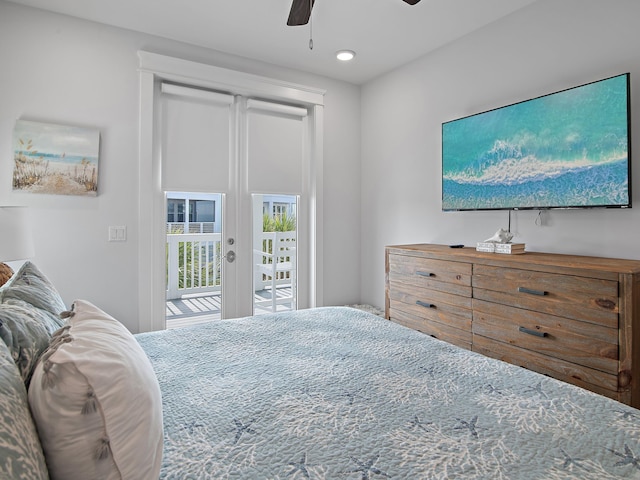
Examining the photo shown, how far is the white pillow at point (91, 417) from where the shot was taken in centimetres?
64

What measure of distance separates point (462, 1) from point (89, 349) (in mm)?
2967

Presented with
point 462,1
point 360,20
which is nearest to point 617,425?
point 462,1

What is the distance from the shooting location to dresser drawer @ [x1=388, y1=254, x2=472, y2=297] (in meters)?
2.48

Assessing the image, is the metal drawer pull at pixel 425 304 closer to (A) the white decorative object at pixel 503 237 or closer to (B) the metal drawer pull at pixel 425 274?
(B) the metal drawer pull at pixel 425 274

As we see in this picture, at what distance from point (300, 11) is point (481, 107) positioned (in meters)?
1.69

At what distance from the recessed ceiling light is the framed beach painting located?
2111 millimetres

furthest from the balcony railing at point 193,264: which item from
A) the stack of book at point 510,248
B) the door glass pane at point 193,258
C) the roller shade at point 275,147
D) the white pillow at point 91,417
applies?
the white pillow at point 91,417

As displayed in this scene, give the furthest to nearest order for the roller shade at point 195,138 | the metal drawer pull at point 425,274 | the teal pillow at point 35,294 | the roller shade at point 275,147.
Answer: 1. the roller shade at point 275,147
2. the roller shade at point 195,138
3. the metal drawer pull at point 425,274
4. the teal pillow at point 35,294

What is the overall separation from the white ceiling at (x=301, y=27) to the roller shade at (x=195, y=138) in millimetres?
457

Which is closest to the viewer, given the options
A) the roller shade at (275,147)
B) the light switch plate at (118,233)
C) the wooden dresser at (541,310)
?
the wooden dresser at (541,310)

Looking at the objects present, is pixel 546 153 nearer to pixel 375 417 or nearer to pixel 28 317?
pixel 375 417

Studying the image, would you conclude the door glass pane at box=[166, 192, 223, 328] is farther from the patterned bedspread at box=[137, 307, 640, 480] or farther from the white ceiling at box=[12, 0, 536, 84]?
the patterned bedspread at box=[137, 307, 640, 480]

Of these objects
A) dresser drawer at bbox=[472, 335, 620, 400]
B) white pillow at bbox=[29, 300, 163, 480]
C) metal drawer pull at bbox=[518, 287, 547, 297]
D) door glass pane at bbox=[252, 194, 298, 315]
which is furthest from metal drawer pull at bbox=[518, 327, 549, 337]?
door glass pane at bbox=[252, 194, 298, 315]

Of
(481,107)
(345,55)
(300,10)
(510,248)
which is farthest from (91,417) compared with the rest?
(345,55)
